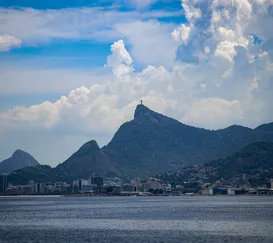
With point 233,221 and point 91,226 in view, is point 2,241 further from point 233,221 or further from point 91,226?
point 233,221

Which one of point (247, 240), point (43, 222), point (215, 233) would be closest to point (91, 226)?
point (43, 222)

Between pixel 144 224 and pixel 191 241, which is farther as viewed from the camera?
pixel 144 224

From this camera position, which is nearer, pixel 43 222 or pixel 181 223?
pixel 181 223

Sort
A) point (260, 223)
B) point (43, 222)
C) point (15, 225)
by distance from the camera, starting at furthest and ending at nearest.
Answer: point (43, 222)
point (15, 225)
point (260, 223)

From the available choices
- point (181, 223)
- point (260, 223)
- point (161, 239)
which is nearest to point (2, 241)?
point (161, 239)

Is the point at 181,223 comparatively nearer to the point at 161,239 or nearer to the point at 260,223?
the point at 260,223

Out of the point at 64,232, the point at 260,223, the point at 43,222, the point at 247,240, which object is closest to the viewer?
the point at 247,240

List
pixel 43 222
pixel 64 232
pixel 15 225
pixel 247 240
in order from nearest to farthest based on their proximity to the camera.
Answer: pixel 247 240
pixel 64 232
pixel 15 225
pixel 43 222

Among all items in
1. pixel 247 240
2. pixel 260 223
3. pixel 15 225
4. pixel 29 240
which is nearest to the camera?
pixel 247 240
